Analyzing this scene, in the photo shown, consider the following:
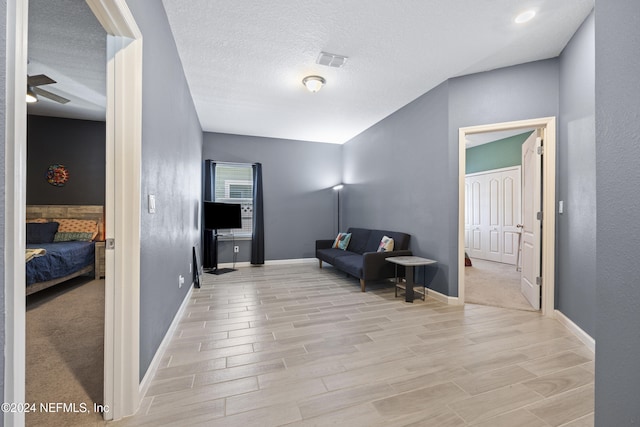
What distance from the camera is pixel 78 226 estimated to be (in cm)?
464

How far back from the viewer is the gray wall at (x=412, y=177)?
3.40 m

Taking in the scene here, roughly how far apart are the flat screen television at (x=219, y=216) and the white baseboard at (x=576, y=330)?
466 centimetres

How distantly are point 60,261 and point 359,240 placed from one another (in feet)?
14.8

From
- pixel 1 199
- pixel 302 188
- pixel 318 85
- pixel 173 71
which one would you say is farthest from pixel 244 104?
pixel 1 199

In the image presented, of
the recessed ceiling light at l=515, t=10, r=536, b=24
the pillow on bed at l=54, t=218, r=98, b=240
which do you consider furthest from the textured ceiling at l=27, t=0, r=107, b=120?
the recessed ceiling light at l=515, t=10, r=536, b=24

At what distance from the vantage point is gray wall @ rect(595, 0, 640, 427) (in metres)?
0.90

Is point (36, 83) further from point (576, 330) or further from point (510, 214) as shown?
point (510, 214)

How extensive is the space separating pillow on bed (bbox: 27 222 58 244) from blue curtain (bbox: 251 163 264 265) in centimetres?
324

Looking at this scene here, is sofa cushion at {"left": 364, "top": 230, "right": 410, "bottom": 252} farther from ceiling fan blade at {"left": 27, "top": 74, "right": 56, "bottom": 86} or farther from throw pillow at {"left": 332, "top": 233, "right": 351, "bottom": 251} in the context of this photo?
ceiling fan blade at {"left": 27, "top": 74, "right": 56, "bottom": 86}

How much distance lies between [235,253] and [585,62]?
5589mm

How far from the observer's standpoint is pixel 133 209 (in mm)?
1453

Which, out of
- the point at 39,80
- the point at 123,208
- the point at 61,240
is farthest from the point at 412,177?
the point at 61,240

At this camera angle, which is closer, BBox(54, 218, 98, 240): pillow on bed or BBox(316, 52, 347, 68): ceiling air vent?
BBox(316, 52, 347, 68): ceiling air vent

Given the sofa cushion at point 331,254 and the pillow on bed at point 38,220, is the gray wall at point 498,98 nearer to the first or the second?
the sofa cushion at point 331,254
